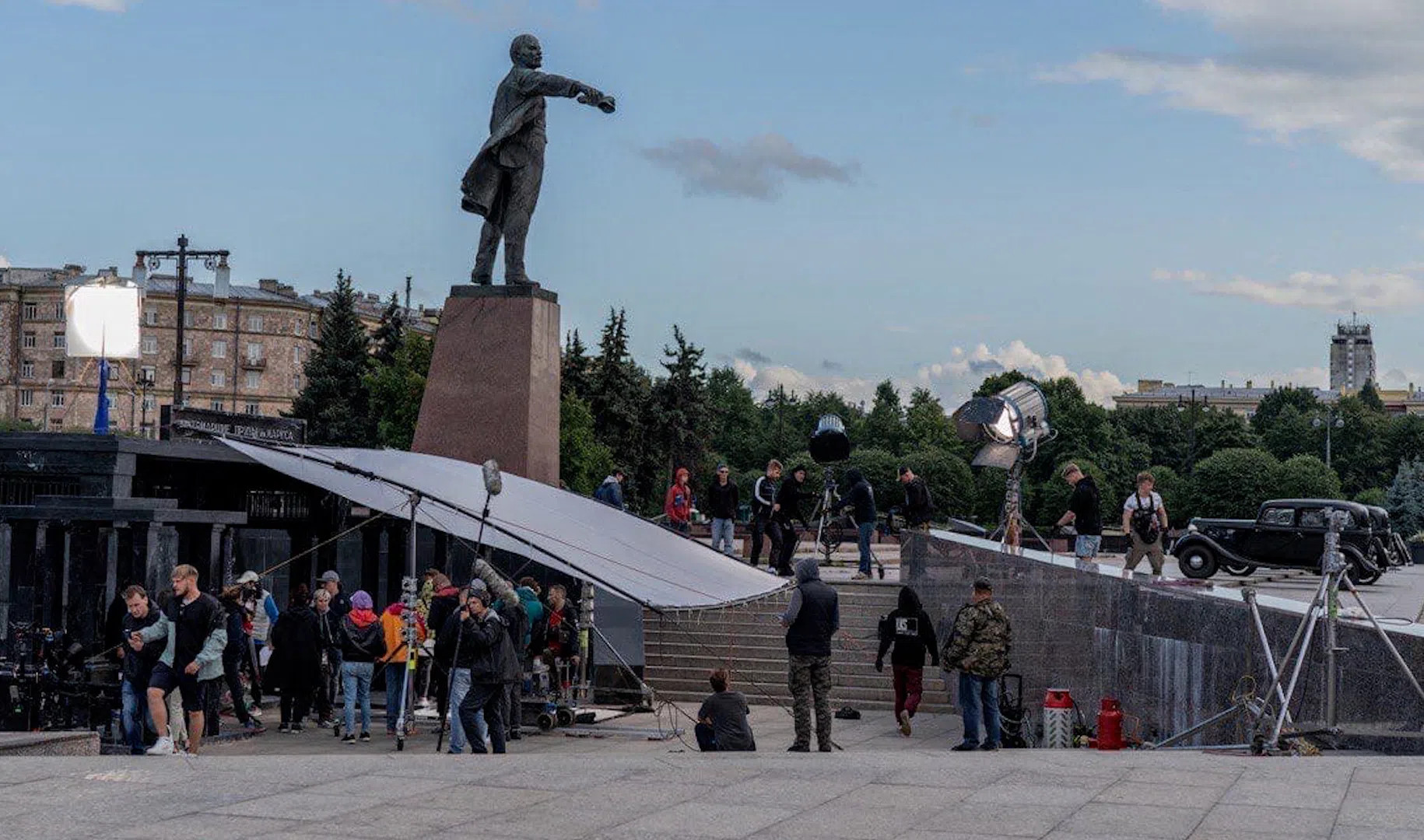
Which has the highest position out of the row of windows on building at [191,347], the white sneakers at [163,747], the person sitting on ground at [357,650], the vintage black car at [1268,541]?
the row of windows on building at [191,347]

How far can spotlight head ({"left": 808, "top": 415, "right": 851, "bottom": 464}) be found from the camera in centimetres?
3106

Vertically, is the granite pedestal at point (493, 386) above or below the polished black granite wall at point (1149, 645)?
above

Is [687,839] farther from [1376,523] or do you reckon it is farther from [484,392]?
[1376,523]

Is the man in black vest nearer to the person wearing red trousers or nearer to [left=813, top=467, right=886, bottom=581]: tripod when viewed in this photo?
the person wearing red trousers

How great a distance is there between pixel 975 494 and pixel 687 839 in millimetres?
72175

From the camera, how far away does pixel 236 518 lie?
18.6 m

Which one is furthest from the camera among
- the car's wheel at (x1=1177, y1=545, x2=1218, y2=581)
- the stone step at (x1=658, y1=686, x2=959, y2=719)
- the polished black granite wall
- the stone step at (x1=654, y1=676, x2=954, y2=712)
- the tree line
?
the tree line

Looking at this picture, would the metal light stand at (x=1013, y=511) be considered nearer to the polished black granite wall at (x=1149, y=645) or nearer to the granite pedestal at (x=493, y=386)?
the polished black granite wall at (x=1149, y=645)

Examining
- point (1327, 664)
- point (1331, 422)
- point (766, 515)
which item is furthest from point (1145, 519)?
point (1331, 422)

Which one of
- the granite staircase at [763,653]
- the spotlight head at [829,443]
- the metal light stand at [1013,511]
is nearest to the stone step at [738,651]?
the granite staircase at [763,653]

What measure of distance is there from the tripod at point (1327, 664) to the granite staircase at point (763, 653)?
31.7 feet

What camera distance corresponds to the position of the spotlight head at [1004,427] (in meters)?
23.4

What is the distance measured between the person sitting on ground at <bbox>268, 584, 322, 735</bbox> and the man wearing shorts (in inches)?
127

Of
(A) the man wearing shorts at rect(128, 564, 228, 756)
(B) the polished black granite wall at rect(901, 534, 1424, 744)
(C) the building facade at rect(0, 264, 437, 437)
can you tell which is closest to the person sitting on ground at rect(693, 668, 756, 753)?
(B) the polished black granite wall at rect(901, 534, 1424, 744)
